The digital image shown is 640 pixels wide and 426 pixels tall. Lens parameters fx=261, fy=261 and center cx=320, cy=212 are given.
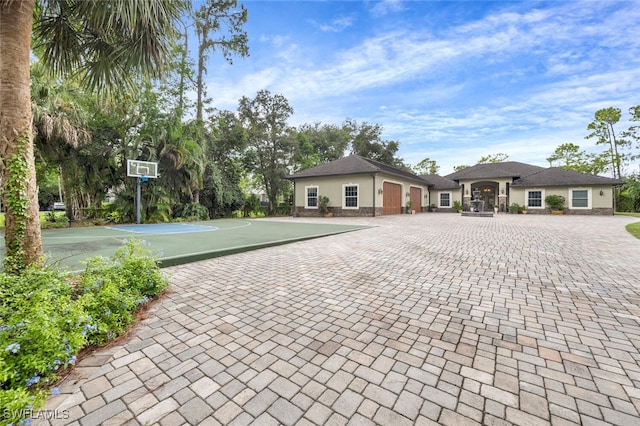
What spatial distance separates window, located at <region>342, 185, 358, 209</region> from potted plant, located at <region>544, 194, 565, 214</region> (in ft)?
49.3

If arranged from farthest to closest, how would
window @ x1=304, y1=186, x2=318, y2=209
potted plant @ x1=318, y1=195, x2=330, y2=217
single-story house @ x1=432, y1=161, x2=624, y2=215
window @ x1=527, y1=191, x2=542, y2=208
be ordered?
window @ x1=527, y1=191, x2=542, y2=208, window @ x1=304, y1=186, x2=318, y2=209, single-story house @ x1=432, y1=161, x2=624, y2=215, potted plant @ x1=318, y1=195, x2=330, y2=217

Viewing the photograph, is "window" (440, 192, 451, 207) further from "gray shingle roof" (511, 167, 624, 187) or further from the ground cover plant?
the ground cover plant

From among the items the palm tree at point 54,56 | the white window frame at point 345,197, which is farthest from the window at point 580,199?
Result: the palm tree at point 54,56

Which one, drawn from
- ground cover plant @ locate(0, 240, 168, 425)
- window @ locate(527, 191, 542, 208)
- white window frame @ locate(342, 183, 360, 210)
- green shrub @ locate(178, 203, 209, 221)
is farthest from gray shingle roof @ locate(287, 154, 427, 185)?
ground cover plant @ locate(0, 240, 168, 425)

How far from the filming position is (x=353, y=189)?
17.9 meters

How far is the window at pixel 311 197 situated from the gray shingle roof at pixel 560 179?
16.3 m

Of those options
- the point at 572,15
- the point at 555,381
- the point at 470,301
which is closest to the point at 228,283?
the point at 470,301

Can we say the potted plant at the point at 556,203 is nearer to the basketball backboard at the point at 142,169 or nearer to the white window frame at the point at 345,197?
the white window frame at the point at 345,197

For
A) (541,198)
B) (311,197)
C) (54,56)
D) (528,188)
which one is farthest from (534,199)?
(54,56)

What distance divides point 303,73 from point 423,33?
6.77 metres

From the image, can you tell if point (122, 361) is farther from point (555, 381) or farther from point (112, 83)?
point (112, 83)

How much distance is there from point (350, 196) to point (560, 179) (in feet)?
54.6

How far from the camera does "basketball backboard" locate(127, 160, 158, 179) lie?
10.8 m

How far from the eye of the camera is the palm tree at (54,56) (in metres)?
2.67
